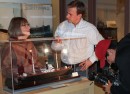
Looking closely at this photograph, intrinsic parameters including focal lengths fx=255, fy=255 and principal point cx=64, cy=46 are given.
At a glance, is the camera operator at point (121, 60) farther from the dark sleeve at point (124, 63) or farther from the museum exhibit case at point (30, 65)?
the museum exhibit case at point (30, 65)

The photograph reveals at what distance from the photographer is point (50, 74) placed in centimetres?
203

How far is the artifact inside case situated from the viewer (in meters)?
1.85

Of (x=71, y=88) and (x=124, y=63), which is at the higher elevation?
(x=124, y=63)

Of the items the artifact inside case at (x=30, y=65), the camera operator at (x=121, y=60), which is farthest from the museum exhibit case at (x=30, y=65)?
the camera operator at (x=121, y=60)

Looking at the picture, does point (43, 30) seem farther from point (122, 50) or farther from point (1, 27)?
point (122, 50)

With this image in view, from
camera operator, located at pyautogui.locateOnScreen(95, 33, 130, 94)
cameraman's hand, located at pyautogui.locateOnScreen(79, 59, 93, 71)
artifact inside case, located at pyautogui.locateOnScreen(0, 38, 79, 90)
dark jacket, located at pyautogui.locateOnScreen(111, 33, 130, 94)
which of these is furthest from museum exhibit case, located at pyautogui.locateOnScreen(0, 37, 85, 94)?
dark jacket, located at pyautogui.locateOnScreen(111, 33, 130, 94)

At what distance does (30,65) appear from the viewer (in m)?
1.97

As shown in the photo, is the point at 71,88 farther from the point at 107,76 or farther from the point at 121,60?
the point at 121,60

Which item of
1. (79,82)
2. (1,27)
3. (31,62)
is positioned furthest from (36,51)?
(1,27)

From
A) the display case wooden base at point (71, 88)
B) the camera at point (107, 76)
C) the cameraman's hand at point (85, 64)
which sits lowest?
the display case wooden base at point (71, 88)

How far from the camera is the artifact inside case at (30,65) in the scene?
1.85 meters

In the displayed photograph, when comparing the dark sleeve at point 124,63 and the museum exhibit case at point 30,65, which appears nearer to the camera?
the dark sleeve at point 124,63

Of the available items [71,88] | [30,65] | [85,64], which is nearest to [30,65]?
[30,65]

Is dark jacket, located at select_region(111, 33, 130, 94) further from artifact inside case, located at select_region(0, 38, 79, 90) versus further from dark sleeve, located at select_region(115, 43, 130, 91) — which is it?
artifact inside case, located at select_region(0, 38, 79, 90)
